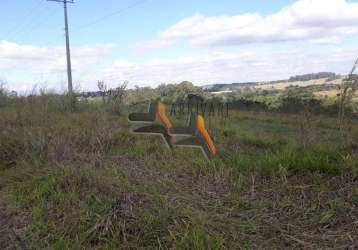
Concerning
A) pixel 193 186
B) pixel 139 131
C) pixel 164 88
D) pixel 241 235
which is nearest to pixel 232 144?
pixel 139 131

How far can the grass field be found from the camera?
9.17ft

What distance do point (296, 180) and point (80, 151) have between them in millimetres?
3455

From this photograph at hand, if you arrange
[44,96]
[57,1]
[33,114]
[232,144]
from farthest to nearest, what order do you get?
[57,1] → [44,96] → [33,114] → [232,144]

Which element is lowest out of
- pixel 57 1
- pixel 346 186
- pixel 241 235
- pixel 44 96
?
pixel 241 235

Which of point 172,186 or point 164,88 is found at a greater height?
point 164,88

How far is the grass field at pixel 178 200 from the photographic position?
2.79 meters

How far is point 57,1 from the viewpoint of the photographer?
28750mm

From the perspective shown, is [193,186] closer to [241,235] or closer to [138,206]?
[138,206]

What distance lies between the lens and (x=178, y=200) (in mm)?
3451

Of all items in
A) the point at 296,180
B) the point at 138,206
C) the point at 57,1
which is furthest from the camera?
the point at 57,1

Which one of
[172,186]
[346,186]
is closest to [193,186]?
[172,186]

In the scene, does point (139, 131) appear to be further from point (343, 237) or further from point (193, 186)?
point (343, 237)

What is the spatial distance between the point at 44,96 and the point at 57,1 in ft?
57.8

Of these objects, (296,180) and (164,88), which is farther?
(164,88)
